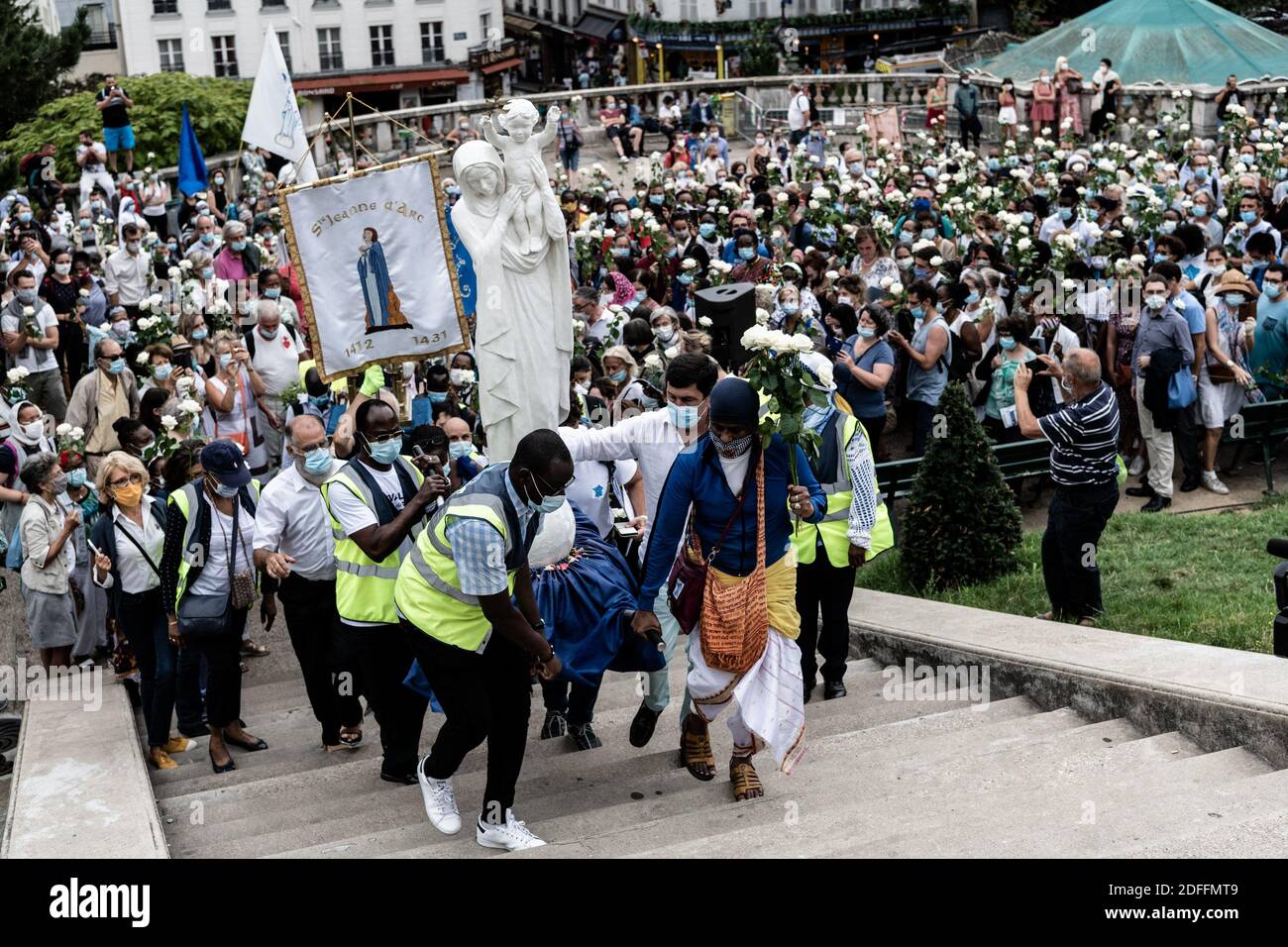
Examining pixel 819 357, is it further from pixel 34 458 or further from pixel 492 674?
pixel 34 458

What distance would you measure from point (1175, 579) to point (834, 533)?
2.83 m

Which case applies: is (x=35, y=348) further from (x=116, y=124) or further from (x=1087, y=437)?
A: (x=116, y=124)

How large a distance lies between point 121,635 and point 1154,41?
2390 centimetres

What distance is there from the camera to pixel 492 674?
6805mm

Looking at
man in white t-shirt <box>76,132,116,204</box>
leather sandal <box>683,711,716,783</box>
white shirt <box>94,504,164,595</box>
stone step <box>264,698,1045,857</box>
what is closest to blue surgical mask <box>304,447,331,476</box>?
white shirt <box>94,504,164,595</box>

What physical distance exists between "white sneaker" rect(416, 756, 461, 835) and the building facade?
54622mm

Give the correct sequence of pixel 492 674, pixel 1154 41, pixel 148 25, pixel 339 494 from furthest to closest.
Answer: pixel 148 25
pixel 1154 41
pixel 339 494
pixel 492 674

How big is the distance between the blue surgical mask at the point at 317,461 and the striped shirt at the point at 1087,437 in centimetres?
387

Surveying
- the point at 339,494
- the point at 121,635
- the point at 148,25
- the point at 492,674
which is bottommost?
the point at 121,635

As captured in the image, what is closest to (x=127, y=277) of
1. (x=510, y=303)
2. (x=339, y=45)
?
(x=510, y=303)

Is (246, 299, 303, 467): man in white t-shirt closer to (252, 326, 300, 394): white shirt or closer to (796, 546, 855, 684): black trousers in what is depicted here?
(252, 326, 300, 394): white shirt

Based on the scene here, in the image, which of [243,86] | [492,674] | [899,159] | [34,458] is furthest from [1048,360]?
[243,86]

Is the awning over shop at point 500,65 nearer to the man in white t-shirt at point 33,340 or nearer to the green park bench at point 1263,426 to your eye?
the man in white t-shirt at point 33,340

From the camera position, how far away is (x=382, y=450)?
303 inches
